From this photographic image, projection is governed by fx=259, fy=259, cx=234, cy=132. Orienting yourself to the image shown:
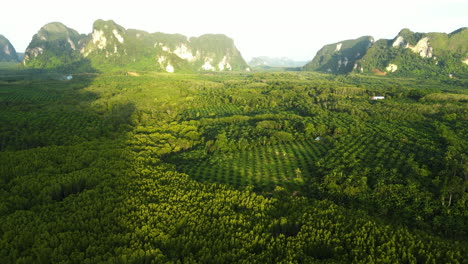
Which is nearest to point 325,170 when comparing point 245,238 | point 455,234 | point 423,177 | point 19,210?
point 423,177

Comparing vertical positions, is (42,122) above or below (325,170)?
above

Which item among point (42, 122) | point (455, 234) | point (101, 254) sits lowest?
point (455, 234)

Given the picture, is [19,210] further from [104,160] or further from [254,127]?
[254,127]

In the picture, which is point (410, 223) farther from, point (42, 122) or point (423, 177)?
point (42, 122)

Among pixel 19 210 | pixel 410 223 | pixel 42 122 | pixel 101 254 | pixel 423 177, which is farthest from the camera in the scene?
pixel 42 122

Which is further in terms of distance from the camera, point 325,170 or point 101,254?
point 325,170

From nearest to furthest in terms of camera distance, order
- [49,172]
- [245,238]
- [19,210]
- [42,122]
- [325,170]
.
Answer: [245,238]
[19,210]
[49,172]
[325,170]
[42,122]

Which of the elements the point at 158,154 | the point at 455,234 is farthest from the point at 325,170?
the point at 158,154
